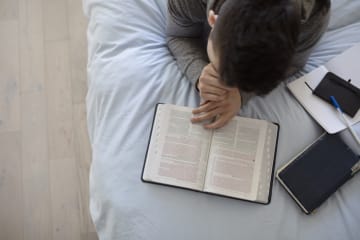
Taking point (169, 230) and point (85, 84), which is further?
point (85, 84)

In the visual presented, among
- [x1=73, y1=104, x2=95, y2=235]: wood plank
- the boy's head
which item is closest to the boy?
the boy's head

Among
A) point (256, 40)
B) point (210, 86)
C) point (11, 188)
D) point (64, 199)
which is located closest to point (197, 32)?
point (210, 86)

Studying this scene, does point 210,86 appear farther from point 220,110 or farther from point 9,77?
point 9,77

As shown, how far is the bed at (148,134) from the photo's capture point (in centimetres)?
79

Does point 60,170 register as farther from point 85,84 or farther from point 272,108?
point 272,108

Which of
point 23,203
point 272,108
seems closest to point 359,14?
point 272,108

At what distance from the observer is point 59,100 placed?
1250 millimetres

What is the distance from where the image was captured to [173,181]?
0.80 meters

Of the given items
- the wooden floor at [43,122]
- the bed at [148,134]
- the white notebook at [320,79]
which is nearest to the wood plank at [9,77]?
the wooden floor at [43,122]

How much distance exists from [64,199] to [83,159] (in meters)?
0.13

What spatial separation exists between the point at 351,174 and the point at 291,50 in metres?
0.37

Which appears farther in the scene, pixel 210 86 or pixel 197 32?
pixel 197 32

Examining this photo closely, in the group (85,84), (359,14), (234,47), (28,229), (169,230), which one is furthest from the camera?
(85,84)

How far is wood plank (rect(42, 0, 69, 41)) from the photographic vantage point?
1.32m
